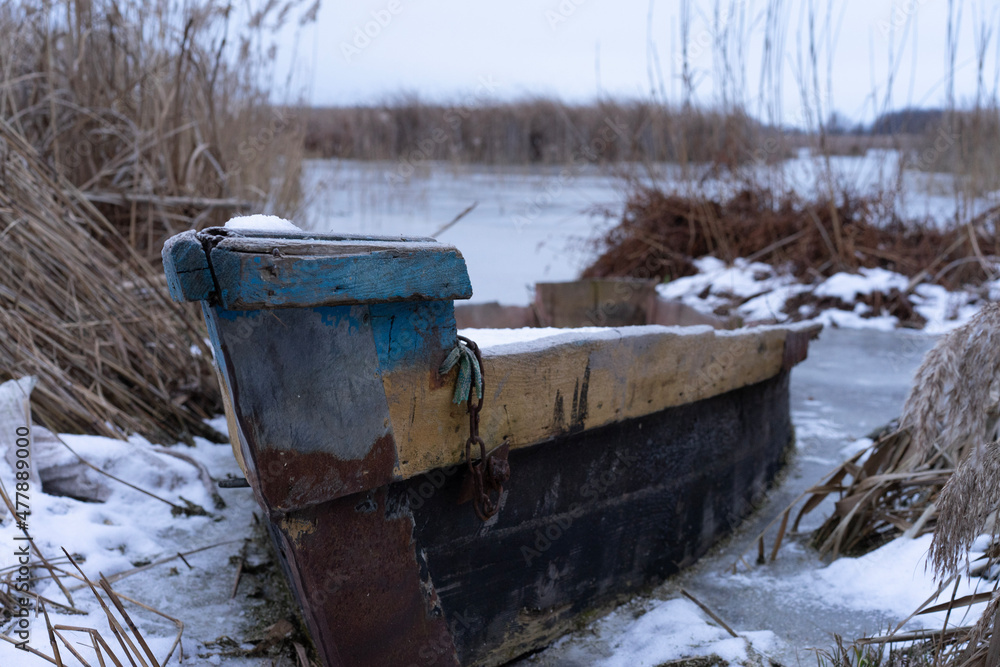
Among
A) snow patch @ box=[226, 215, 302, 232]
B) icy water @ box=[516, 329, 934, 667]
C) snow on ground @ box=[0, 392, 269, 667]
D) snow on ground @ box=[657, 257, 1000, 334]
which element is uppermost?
snow patch @ box=[226, 215, 302, 232]

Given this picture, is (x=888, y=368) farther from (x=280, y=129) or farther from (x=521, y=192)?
(x=521, y=192)

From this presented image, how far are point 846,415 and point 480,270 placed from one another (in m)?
3.83

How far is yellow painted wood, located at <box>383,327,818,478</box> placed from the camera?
4.20 ft

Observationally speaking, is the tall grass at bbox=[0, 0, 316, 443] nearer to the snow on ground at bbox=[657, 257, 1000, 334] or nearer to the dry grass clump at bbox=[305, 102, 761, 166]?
the snow on ground at bbox=[657, 257, 1000, 334]

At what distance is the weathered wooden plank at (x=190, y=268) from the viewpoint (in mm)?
1023

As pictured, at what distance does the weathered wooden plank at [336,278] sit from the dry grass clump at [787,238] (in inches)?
210

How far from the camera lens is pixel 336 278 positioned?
1112 mm

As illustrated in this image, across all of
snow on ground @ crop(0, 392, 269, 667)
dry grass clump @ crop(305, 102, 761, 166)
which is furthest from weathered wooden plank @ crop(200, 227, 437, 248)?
dry grass clump @ crop(305, 102, 761, 166)

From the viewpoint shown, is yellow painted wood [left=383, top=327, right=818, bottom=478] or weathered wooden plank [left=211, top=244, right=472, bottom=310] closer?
weathered wooden plank [left=211, top=244, right=472, bottom=310]

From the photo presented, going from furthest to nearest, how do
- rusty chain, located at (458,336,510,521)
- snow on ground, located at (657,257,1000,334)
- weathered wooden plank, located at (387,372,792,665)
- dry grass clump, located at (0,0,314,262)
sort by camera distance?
snow on ground, located at (657,257,1000,334) → dry grass clump, located at (0,0,314,262) → weathered wooden plank, located at (387,372,792,665) → rusty chain, located at (458,336,510,521)

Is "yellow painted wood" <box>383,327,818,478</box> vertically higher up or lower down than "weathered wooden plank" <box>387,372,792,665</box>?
higher up

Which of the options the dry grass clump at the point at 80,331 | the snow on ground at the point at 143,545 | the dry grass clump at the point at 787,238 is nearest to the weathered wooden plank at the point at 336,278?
the snow on ground at the point at 143,545

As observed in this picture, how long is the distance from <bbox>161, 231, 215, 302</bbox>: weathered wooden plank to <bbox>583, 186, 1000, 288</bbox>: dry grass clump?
221 inches

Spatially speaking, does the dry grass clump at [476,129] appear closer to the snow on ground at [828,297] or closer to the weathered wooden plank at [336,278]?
the snow on ground at [828,297]
